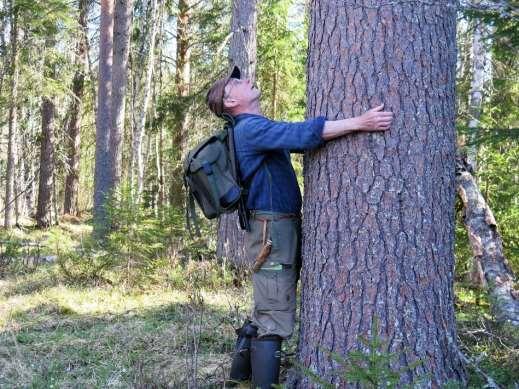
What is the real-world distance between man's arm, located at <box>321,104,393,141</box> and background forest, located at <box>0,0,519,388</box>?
30.5 inches

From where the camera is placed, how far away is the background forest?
14.7 ft

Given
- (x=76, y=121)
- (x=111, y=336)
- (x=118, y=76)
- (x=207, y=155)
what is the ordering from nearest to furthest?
(x=207, y=155), (x=111, y=336), (x=118, y=76), (x=76, y=121)

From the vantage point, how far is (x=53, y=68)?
17.1 meters

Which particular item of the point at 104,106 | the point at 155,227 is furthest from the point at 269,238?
the point at 104,106

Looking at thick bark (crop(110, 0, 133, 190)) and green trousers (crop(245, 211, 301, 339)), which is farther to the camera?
thick bark (crop(110, 0, 133, 190))

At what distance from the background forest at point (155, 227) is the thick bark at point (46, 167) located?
4cm

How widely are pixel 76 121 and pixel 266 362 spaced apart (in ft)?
62.9

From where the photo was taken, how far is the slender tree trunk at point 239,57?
8.77 metres

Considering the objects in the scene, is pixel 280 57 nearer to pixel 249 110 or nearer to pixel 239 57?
pixel 239 57

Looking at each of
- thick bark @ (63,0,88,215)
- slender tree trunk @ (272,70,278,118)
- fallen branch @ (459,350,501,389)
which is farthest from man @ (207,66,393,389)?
thick bark @ (63,0,88,215)

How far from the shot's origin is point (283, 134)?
331 centimetres

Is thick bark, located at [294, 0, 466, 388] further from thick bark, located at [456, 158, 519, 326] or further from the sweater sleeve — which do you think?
thick bark, located at [456, 158, 519, 326]

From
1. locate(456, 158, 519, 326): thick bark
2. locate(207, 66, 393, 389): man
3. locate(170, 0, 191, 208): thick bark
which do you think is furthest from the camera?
locate(170, 0, 191, 208): thick bark

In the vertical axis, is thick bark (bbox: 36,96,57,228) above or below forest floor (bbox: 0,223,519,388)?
above
